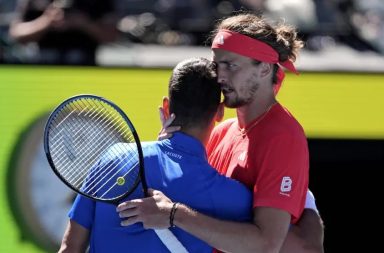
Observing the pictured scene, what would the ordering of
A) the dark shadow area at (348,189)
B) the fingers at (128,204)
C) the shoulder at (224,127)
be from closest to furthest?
the fingers at (128,204)
the shoulder at (224,127)
the dark shadow area at (348,189)

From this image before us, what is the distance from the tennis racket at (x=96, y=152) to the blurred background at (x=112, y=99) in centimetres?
214

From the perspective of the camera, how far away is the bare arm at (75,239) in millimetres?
3033

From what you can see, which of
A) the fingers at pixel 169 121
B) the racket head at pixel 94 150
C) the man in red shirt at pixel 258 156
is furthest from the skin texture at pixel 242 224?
the fingers at pixel 169 121

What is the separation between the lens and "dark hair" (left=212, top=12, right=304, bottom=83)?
3.25 meters

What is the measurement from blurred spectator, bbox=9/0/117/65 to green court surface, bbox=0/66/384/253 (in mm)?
290

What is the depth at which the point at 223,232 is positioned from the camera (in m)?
2.92

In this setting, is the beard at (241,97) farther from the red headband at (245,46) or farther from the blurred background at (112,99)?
the blurred background at (112,99)

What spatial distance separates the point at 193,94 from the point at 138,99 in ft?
8.50

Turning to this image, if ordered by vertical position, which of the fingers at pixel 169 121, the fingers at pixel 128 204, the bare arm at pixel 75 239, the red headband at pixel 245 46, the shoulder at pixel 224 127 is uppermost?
the red headband at pixel 245 46

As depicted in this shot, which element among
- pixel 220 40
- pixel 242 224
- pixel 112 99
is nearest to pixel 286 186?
pixel 242 224

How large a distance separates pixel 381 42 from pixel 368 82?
5.80ft

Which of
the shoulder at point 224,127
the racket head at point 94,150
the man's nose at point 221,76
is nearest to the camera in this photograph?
the racket head at point 94,150

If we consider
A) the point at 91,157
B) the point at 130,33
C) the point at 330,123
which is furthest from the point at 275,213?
the point at 130,33

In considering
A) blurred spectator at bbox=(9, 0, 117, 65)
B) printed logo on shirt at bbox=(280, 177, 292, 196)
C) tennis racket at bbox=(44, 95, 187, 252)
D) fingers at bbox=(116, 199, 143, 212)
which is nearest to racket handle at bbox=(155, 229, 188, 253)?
tennis racket at bbox=(44, 95, 187, 252)
